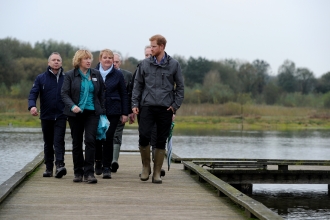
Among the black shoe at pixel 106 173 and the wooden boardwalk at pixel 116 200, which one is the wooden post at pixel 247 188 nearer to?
the wooden boardwalk at pixel 116 200

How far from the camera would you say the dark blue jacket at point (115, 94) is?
909 cm

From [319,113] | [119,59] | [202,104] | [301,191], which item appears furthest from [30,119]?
[119,59]

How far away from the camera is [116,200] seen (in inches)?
285

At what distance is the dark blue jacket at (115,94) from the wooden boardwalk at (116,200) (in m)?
0.89

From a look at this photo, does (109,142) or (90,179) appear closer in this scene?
(90,179)

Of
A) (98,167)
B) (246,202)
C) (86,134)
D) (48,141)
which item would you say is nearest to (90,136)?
(86,134)

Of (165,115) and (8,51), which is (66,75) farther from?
(8,51)

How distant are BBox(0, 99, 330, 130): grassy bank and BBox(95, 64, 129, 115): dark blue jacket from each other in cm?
3746

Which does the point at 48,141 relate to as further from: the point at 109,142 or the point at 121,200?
the point at 121,200

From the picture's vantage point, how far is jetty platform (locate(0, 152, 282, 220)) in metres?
6.34

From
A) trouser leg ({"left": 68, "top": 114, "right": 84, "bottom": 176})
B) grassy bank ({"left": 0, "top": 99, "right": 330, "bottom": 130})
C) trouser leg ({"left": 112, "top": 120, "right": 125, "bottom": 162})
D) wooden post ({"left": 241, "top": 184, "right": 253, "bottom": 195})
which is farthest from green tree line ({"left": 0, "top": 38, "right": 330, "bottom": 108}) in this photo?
trouser leg ({"left": 68, "top": 114, "right": 84, "bottom": 176})

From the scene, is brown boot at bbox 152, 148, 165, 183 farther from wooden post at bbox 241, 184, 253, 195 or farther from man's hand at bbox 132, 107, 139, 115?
wooden post at bbox 241, 184, 253, 195

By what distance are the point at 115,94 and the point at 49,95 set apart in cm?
83

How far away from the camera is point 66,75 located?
848 cm
